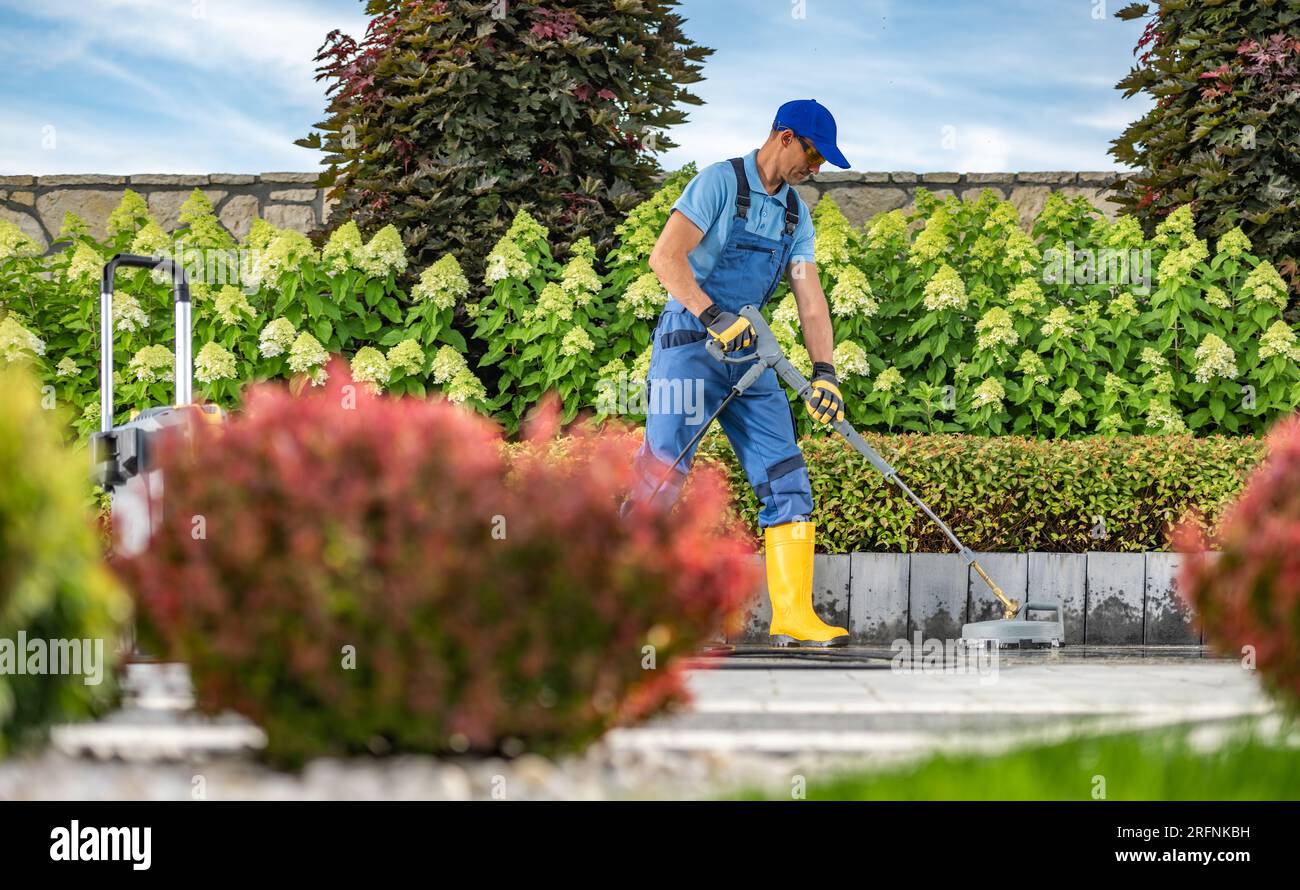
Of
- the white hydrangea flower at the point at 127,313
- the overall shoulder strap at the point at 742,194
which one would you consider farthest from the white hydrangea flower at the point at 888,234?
the white hydrangea flower at the point at 127,313

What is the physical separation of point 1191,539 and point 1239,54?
561 centimetres

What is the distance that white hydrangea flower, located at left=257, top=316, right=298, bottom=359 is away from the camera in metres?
6.75

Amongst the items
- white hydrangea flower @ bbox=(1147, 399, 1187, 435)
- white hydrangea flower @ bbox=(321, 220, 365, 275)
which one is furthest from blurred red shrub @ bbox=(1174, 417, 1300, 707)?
white hydrangea flower @ bbox=(321, 220, 365, 275)

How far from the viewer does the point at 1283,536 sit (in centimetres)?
279

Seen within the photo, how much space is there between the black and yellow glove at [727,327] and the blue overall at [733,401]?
0.20 m

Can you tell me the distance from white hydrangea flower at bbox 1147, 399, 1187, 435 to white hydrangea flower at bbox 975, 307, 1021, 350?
810 mm

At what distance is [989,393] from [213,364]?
Answer: 4.00 metres

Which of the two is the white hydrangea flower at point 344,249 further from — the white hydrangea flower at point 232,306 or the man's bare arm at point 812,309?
the man's bare arm at point 812,309
